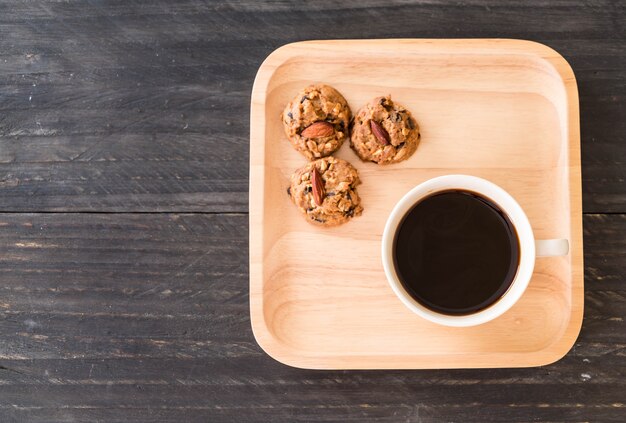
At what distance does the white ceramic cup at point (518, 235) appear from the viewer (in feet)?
2.84

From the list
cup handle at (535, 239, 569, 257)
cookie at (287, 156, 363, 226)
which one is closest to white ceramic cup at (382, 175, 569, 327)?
cup handle at (535, 239, 569, 257)

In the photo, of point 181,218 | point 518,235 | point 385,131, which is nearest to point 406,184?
point 385,131

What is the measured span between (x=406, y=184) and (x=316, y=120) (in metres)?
0.20

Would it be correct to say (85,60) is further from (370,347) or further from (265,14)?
(370,347)

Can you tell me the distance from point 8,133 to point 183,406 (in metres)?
0.67

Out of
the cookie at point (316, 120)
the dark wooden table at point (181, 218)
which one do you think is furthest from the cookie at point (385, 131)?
the dark wooden table at point (181, 218)

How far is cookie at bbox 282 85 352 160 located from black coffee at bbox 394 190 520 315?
7.6 inches

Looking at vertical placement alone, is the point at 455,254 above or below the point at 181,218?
above

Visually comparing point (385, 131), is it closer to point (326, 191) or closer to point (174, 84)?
point (326, 191)

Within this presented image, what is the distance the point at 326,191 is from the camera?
0.97 metres

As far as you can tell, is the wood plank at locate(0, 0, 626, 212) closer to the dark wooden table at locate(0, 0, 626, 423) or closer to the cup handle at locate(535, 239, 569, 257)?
the dark wooden table at locate(0, 0, 626, 423)

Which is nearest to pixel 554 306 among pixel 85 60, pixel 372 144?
pixel 372 144

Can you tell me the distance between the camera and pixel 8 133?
117 cm

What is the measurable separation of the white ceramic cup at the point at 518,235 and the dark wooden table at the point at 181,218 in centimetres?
29
